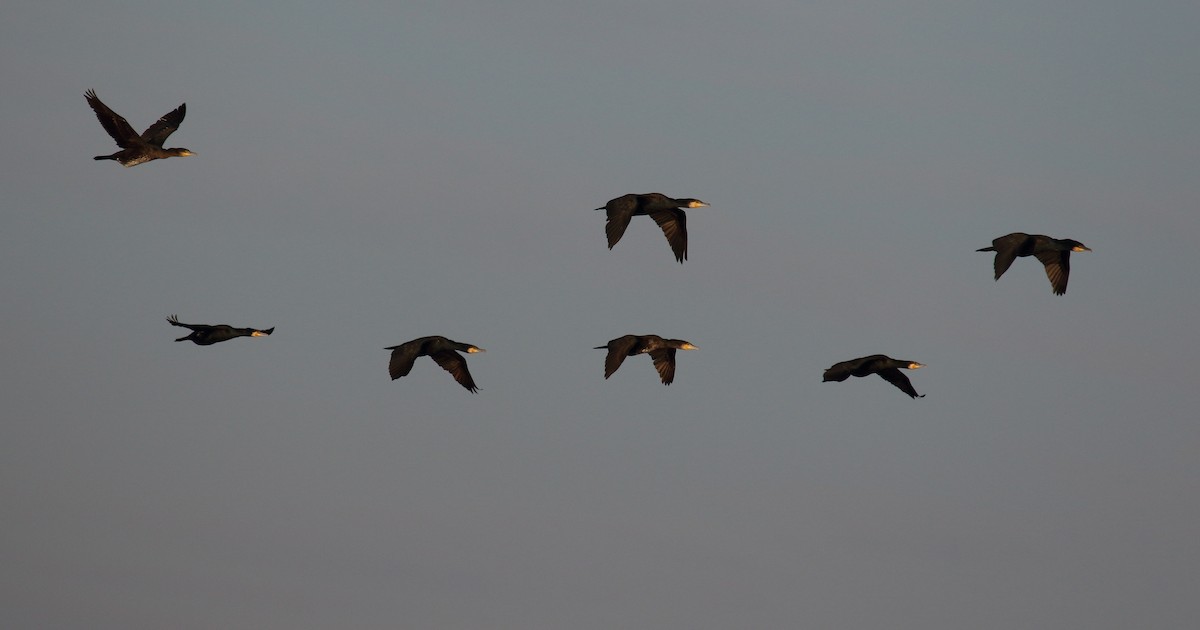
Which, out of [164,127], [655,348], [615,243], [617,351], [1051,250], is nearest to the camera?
[615,243]

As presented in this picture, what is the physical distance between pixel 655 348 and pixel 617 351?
206cm

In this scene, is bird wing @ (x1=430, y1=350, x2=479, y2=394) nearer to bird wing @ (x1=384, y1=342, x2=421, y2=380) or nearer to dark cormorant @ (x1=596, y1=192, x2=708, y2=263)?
bird wing @ (x1=384, y1=342, x2=421, y2=380)

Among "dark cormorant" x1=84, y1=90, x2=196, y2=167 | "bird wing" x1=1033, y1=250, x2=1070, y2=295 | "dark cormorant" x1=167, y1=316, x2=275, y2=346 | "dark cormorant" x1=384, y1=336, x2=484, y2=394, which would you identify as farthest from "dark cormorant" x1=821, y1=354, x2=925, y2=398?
"dark cormorant" x1=84, y1=90, x2=196, y2=167

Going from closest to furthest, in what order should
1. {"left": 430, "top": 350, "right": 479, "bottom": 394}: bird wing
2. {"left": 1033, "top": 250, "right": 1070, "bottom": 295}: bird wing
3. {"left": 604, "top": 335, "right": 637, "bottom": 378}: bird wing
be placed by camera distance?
{"left": 604, "top": 335, "right": 637, "bottom": 378}: bird wing, {"left": 430, "top": 350, "right": 479, "bottom": 394}: bird wing, {"left": 1033, "top": 250, "right": 1070, "bottom": 295}: bird wing

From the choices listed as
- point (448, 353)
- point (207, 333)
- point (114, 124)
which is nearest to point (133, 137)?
point (114, 124)

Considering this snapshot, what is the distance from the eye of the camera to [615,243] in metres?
46.2

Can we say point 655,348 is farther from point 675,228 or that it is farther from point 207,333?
point 207,333

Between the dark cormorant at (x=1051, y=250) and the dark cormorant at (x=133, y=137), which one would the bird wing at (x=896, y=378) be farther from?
the dark cormorant at (x=133, y=137)

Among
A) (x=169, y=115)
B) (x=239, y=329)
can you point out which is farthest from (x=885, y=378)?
(x=169, y=115)

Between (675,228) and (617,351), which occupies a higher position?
(675,228)

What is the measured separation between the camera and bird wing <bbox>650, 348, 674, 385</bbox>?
50.5 meters

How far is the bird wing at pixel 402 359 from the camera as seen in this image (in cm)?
4606

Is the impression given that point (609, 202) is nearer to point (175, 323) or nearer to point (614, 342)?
point (614, 342)

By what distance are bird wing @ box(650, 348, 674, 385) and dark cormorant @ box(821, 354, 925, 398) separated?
629 centimetres
